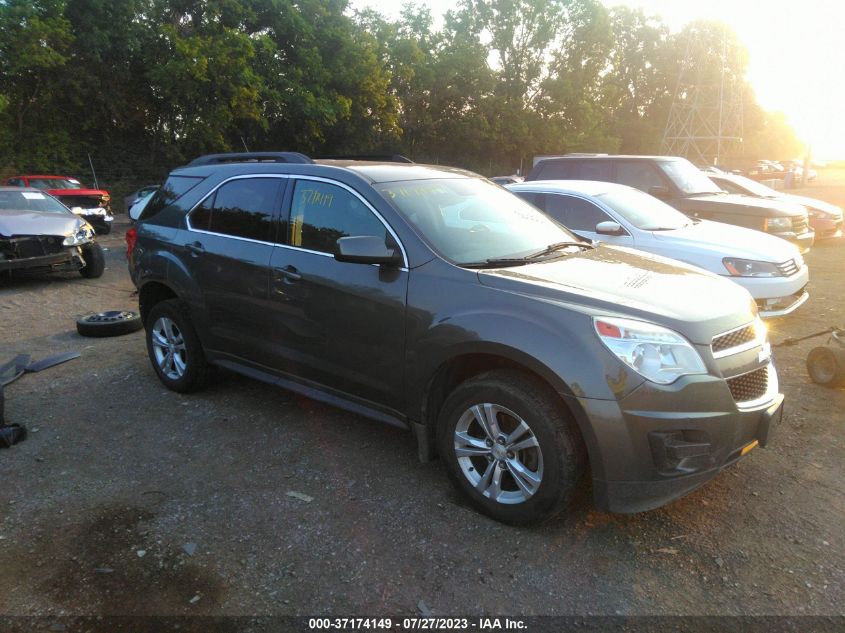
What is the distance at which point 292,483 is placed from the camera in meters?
3.59

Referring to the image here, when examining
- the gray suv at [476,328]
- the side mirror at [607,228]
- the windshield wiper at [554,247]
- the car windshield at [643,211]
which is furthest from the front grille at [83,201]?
the windshield wiper at [554,247]

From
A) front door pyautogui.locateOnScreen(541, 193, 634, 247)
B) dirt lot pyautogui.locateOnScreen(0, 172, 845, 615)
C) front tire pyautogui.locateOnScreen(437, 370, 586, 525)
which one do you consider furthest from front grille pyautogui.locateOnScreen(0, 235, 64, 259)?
front tire pyautogui.locateOnScreen(437, 370, 586, 525)

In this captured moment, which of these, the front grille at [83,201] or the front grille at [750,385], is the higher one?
the front grille at [750,385]

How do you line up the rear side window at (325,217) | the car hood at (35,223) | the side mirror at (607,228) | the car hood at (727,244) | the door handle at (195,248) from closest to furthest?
the rear side window at (325,217)
the door handle at (195,248)
the side mirror at (607,228)
the car hood at (727,244)
the car hood at (35,223)

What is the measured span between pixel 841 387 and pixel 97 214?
685 inches

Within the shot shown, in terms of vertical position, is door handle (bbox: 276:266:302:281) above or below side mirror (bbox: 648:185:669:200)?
below

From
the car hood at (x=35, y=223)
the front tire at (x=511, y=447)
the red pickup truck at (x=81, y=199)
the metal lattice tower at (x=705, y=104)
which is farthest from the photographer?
the metal lattice tower at (x=705, y=104)

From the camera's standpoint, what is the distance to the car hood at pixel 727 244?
6.45 m

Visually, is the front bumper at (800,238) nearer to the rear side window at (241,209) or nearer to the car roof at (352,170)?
the car roof at (352,170)

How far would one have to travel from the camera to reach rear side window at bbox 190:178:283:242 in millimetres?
4184

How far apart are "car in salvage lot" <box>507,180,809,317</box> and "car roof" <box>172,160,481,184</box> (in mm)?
2260

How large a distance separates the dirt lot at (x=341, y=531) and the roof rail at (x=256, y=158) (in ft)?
5.96

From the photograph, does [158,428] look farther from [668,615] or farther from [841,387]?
[841,387]

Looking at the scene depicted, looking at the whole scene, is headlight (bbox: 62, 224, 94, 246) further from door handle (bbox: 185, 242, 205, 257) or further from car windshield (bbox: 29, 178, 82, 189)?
car windshield (bbox: 29, 178, 82, 189)
